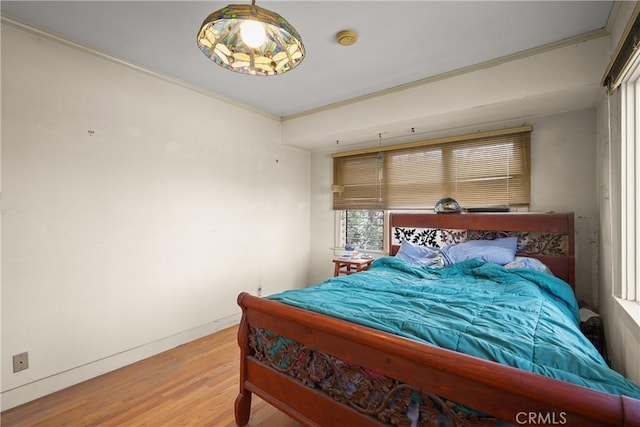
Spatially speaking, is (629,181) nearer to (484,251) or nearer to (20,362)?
(484,251)

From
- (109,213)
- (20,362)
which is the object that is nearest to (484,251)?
(109,213)

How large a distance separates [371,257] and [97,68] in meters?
3.46

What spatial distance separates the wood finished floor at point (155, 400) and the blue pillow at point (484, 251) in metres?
2.09

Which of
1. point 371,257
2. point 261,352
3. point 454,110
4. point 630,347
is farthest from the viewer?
point 371,257

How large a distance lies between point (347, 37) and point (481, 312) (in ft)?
6.62

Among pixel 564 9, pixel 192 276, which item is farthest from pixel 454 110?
pixel 192 276

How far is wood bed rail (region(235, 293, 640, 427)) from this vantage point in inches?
33.3

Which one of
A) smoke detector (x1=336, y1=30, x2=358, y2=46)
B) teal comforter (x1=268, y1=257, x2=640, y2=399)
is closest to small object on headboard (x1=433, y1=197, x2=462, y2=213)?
teal comforter (x1=268, y1=257, x2=640, y2=399)

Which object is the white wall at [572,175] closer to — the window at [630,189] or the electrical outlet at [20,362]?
the window at [630,189]

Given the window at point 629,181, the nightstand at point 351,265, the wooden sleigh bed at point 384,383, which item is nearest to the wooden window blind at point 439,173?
the nightstand at point 351,265

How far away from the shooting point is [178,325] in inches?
115

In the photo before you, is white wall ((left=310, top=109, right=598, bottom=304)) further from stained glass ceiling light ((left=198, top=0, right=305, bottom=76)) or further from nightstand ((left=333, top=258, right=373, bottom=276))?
stained glass ceiling light ((left=198, top=0, right=305, bottom=76))

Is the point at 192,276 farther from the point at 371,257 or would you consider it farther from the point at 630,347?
the point at 630,347

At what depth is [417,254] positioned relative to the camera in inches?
129
